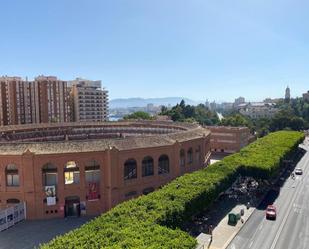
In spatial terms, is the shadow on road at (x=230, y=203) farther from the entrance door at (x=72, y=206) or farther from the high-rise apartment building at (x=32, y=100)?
the high-rise apartment building at (x=32, y=100)

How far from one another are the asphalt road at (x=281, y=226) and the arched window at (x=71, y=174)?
2714 centimetres

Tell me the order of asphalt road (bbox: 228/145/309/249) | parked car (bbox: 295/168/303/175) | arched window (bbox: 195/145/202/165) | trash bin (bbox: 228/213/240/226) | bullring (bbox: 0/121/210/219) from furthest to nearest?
parked car (bbox: 295/168/303/175)
arched window (bbox: 195/145/202/165)
bullring (bbox: 0/121/210/219)
trash bin (bbox: 228/213/240/226)
asphalt road (bbox: 228/145/309/249)

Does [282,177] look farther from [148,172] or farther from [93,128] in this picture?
[93,128]

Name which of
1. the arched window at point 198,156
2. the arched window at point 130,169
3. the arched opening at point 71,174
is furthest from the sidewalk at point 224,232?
the arched opening at point 71,174

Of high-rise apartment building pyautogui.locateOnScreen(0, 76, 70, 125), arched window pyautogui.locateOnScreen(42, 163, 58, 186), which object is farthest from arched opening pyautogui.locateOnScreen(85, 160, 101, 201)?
high-rise apartment building pyautogui.locateOnScreen(0, 76, 70, 125)

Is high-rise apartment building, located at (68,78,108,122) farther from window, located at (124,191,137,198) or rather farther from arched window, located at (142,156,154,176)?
window, located at (124,191,137,198)

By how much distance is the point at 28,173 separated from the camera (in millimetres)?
53094

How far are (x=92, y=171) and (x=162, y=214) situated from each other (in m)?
23.0

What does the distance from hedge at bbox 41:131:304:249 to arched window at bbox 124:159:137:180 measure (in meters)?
10.9

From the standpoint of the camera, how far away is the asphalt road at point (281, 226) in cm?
4400

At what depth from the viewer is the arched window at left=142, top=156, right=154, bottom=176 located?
60400mm

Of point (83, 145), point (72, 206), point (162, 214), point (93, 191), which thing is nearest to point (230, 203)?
point (93, 191)

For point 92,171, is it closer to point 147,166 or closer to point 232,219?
point 147,166

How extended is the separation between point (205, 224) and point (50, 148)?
28.2m
